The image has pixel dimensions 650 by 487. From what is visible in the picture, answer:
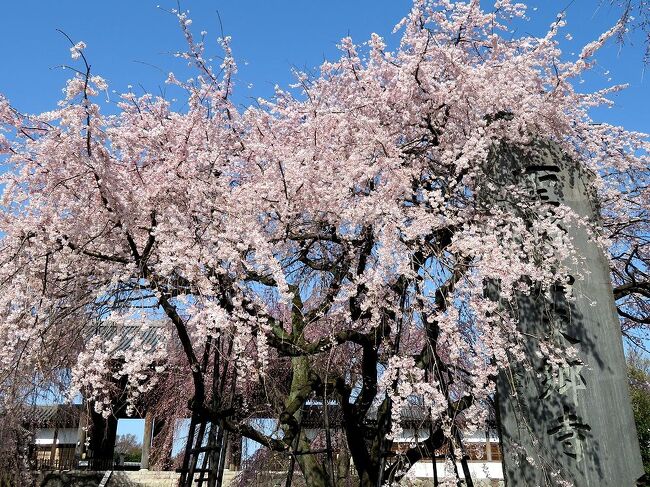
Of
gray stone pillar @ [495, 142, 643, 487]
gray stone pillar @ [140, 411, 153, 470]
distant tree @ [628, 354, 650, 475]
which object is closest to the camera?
gray stone pillar @ [495, 142, 643, 487]

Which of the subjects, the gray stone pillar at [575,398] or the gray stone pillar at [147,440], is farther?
the gray stone pillar at [147,440]

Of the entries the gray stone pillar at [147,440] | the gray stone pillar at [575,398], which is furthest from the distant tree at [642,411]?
the gray stone pillar at [147,440]

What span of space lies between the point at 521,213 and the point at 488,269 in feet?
2.41

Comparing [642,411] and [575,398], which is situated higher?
[575,398]

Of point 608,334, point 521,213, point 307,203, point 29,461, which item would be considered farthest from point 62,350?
point 29,461

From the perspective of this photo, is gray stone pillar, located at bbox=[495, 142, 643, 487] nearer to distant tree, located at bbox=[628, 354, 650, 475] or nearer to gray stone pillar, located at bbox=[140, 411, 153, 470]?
distant tree, located at bbox=[628, 354, 650, 475]

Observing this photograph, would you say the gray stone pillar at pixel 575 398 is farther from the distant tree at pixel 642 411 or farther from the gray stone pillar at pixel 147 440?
the gray stone pillar at pixel 147 440

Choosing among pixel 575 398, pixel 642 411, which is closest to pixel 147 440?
pixel 642 411

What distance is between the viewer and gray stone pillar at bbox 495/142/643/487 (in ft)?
13.1

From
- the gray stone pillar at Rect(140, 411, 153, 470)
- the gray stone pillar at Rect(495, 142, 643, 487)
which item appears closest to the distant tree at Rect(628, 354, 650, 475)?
the gray stone pillar at Rect(495, 142, 643, 487)

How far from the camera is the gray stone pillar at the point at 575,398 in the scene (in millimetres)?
4000

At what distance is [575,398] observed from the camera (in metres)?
4.10

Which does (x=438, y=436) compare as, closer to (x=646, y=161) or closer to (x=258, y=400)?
(x=646, y=161)

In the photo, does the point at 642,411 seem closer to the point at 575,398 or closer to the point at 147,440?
the point at 575,398
